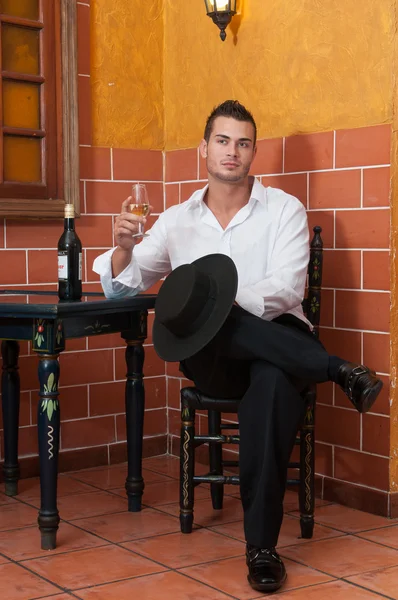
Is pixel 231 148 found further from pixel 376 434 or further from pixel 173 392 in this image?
pixel 173 392

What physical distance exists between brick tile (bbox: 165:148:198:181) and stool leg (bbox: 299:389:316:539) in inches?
57.0

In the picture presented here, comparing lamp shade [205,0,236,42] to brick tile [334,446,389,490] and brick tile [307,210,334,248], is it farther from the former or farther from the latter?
brick tile [334,446,389,490]

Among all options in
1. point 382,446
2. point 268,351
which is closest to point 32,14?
point 268,351

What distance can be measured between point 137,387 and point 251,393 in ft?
2.42

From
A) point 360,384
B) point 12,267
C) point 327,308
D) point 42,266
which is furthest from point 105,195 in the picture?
point 360,384

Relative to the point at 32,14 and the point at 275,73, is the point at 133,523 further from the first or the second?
the point at 32,14

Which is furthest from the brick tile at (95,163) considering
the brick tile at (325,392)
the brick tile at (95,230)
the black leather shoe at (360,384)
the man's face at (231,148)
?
the black leather shoe at (360,384)

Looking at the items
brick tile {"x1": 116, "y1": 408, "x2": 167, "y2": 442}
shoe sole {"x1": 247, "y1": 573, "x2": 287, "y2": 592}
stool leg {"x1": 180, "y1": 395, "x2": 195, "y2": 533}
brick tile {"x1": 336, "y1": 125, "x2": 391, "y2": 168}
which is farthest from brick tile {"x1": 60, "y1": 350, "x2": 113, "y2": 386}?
shoe sole {"x1": 247, "y1": 573, "x2": 287, "y2": 592}

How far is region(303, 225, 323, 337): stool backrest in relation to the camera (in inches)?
133

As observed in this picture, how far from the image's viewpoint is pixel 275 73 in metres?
3.69

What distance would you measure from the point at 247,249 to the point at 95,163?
42.5 inches

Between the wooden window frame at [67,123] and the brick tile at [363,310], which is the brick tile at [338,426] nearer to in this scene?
the brick tile at [363,310]

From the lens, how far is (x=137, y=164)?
165 inches

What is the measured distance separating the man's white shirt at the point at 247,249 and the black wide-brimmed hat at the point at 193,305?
110 mm
